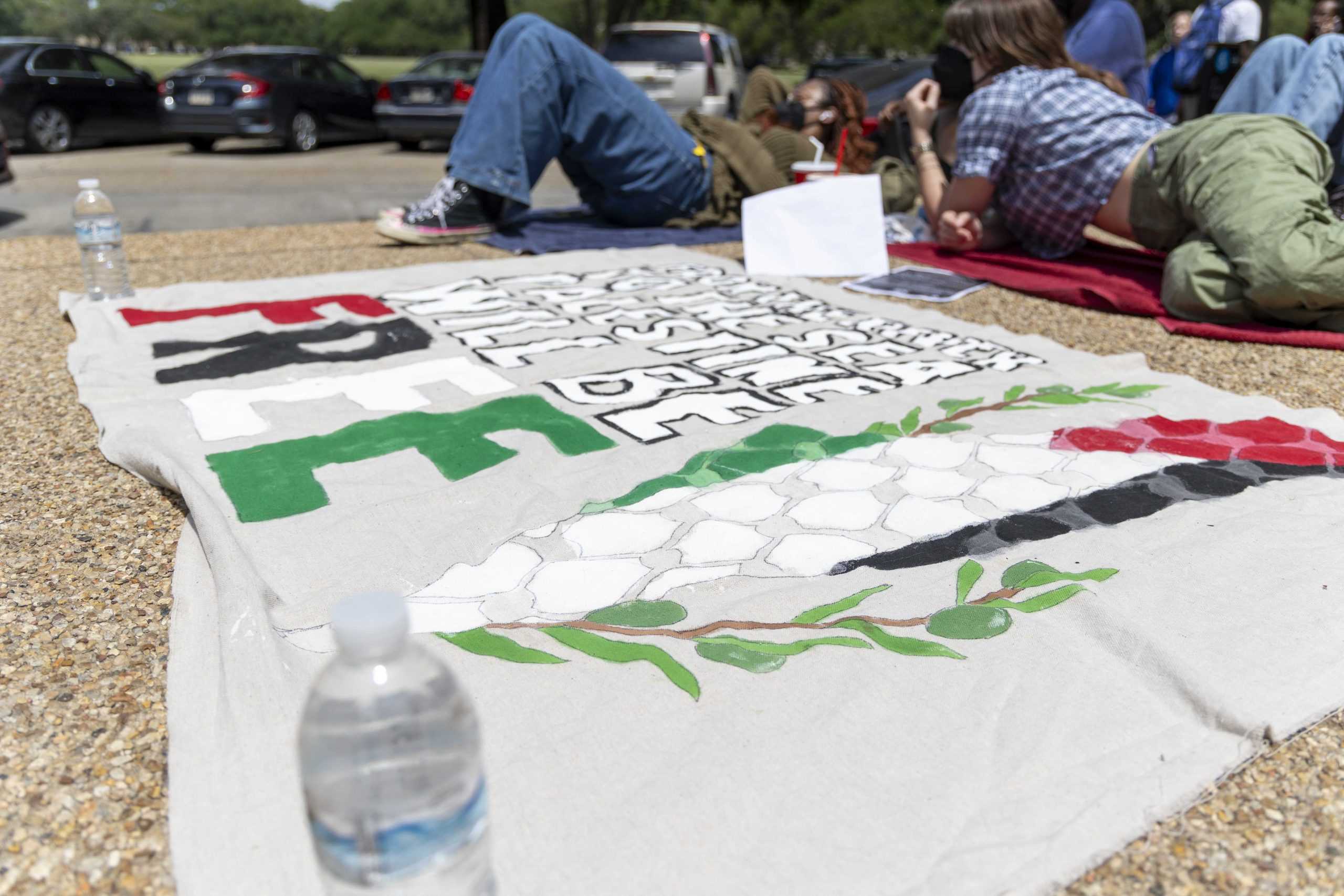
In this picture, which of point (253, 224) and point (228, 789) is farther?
point (253, 224)

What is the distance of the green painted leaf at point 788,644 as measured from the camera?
149cm

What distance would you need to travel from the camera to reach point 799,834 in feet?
3.80

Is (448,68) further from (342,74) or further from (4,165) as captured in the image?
(4,165)

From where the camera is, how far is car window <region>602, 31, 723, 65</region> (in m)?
11.8

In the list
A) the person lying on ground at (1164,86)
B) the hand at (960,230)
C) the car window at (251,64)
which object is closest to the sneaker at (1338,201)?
the hand at (960,230)

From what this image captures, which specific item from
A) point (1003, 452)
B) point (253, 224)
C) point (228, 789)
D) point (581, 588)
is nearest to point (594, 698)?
point (581, 588)

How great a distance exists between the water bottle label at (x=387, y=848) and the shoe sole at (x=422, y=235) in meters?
4.22

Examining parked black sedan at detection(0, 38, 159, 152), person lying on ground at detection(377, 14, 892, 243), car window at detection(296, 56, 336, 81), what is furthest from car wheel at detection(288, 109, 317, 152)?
person lying on ground at detection(377, 14, 892, 243)

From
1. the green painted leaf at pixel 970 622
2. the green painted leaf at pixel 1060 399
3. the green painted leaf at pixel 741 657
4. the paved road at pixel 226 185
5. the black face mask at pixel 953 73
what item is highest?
the black face mask at pixel 953 73

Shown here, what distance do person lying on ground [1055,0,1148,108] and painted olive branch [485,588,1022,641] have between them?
4.92 metres

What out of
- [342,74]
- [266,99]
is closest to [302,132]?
[266,99]

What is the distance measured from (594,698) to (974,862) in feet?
1.75

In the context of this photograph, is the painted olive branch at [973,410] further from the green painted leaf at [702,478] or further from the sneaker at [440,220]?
the sneaker at [440,220]

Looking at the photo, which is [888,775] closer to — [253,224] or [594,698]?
[594,698]
